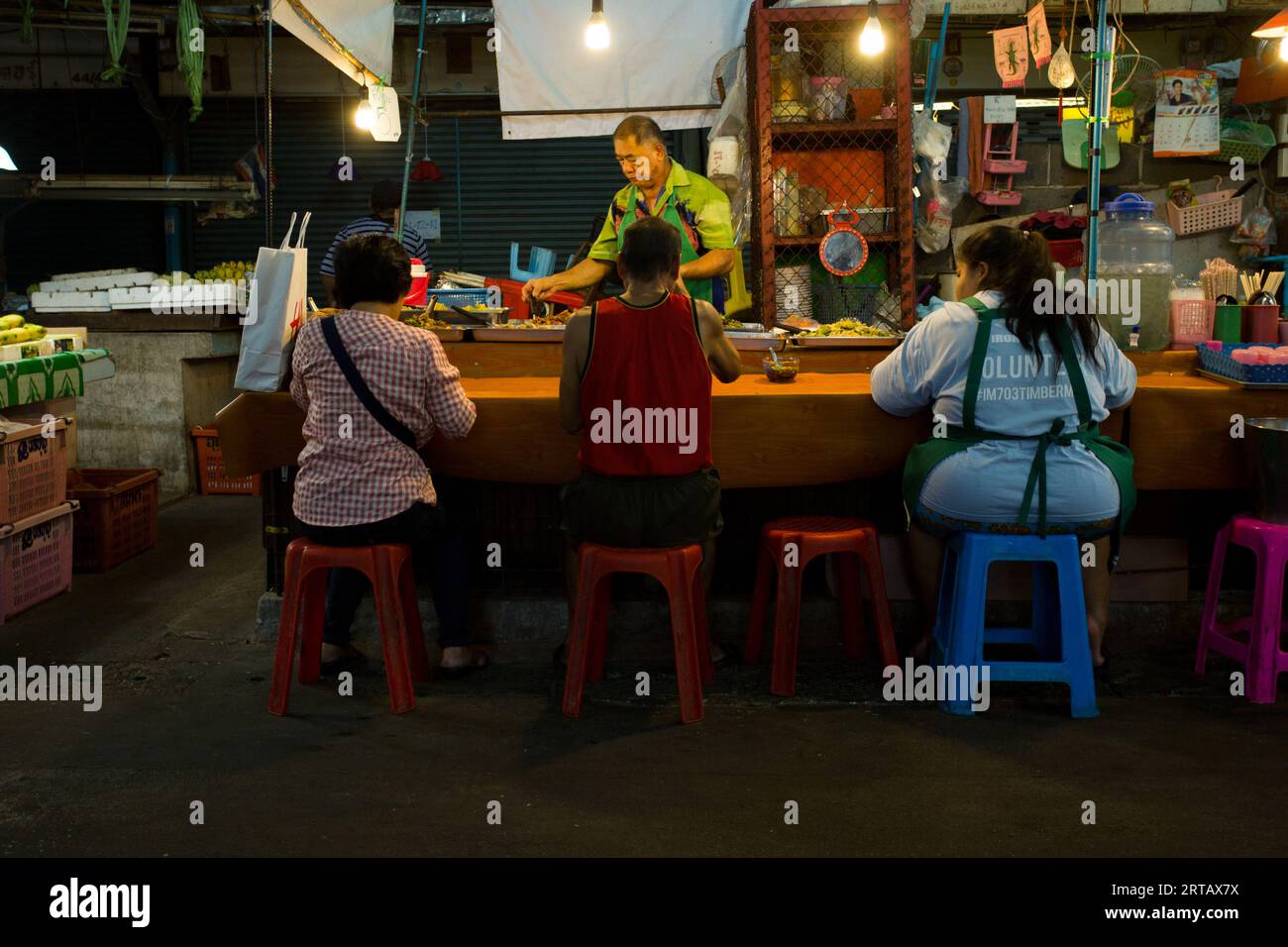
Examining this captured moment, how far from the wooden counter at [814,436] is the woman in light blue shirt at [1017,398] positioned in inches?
15.8

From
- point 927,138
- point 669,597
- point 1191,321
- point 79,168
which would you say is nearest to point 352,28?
point 927,138

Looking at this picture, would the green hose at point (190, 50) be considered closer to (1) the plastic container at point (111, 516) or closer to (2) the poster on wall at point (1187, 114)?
(1) the plastic container at point (111, 516)

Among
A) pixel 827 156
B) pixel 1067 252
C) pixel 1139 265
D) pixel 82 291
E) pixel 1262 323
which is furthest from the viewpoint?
pixel 82 291

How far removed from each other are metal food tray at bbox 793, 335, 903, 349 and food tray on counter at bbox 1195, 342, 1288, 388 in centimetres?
127

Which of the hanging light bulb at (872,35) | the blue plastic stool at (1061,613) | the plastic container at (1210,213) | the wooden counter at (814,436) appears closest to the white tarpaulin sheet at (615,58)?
the hanging light bulb at (872,35)

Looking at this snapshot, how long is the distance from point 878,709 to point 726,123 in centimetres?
384

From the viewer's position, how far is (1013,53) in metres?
6.55

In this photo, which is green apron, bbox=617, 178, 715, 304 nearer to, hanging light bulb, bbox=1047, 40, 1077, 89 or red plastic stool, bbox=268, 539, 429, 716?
hanging light bulb, bbox=1047, 40, 1077, 89

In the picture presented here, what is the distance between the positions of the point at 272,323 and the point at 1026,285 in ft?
9.21

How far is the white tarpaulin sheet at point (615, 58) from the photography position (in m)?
6.77

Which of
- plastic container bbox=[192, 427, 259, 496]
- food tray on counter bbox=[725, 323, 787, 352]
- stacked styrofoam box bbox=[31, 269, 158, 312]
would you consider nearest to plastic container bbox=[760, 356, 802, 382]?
food tray on counter bbox=[725, 323, 787, 352]

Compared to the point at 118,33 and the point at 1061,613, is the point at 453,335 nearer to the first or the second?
the point at 1061,613

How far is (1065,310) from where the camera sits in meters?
4.03

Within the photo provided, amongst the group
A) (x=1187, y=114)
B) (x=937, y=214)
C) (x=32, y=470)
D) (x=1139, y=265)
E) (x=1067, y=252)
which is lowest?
(x=32, y=470)
